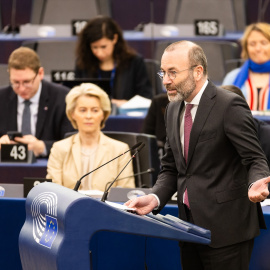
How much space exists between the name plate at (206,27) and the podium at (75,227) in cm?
491

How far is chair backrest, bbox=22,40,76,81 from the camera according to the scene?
23.4 feet

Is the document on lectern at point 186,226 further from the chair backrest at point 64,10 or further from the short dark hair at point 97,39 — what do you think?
the chair backrest at point 64,10

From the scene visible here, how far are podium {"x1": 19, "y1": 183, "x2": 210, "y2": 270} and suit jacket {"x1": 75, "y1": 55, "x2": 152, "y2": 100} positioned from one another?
3.64m

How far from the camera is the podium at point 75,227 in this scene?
2.36 meters

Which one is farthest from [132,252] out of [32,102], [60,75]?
[60,75]

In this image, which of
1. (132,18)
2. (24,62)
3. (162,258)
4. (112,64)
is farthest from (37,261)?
(132,18)

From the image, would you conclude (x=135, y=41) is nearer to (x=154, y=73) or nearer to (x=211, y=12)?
(x=154, y=73)

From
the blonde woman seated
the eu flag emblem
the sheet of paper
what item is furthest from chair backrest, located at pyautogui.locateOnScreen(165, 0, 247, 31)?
the eu flag emblem

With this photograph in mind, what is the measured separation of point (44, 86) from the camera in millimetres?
5102

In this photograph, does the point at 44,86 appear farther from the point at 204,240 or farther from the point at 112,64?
the point at 204,240

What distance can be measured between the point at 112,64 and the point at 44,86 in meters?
1.12

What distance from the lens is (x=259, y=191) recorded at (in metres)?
2.42

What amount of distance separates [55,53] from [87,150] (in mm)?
2963

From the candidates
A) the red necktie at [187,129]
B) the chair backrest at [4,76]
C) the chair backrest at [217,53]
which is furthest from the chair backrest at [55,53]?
the red necktie at [187,129]
